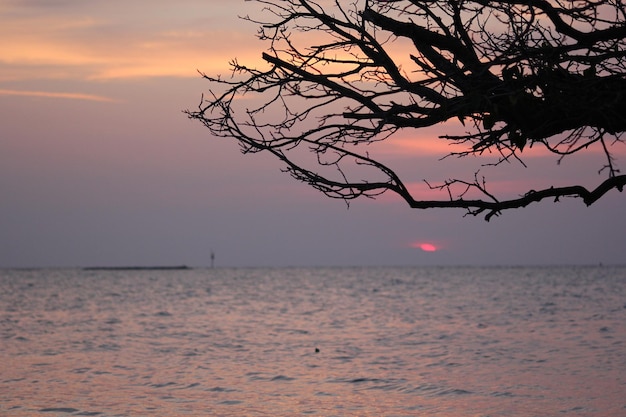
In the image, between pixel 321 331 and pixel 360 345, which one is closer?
pixel 360 345

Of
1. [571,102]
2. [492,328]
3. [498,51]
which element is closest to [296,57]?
[498,51]

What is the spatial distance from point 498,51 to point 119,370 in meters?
18.0

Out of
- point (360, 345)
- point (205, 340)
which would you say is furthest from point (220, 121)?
point (205, 340)

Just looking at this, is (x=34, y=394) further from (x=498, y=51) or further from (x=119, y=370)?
(x=498, y=51)

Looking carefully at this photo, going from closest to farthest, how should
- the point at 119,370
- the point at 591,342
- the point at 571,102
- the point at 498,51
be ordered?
1. the point at 571,102
2. the point at 498,51
3. the point at 119,370
4. the point at 591,342

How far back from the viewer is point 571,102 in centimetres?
614

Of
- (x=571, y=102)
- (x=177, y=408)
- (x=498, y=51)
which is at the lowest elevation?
(x=177, y=408)

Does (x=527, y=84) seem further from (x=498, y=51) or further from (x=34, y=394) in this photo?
(x=34, y=394)

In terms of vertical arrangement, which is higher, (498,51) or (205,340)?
(498,51)

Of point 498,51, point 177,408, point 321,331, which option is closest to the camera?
point 498,51

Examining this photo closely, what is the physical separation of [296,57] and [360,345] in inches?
917

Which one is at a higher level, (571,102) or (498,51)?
(498,51)

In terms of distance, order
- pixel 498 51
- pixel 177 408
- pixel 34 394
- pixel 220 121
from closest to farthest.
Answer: pixel 498 51 → pixel 220 121 → pixel 177 408 → pixel 34 394

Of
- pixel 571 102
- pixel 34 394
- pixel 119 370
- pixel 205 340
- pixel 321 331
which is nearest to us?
pixel 571 102
